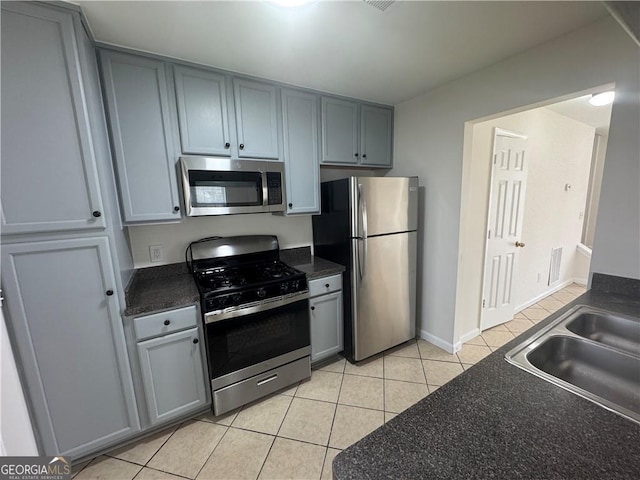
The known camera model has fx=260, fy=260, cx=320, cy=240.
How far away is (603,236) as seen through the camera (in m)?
1.41

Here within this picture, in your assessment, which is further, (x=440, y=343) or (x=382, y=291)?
(x=440, y=343)

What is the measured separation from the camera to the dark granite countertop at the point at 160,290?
1.54m

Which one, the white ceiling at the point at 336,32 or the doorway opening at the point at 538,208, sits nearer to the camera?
the white ceiling at the point at 336,32

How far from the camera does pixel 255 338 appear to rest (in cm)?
185

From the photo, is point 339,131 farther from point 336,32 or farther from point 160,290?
point 160,290

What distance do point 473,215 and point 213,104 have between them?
94.0 inches

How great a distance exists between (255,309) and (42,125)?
1.45 metres

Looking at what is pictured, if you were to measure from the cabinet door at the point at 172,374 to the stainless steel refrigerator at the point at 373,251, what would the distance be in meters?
1.24

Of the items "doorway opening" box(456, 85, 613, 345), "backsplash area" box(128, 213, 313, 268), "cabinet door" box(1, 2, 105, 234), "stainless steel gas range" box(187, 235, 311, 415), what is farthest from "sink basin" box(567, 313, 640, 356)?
"cabinet door" box(1, 2, 105, 234)

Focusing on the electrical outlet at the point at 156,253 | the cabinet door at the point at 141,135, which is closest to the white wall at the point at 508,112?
the cabinet door at the point at 141,135

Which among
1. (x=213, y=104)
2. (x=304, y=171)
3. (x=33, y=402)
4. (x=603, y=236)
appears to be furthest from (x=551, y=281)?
(x=33, y=402)

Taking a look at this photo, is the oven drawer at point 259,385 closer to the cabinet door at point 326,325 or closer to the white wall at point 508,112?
the cabinet door at point 326,325

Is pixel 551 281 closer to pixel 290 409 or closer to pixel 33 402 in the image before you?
pixel 290 409

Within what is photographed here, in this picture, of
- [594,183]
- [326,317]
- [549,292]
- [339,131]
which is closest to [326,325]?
[326,317]
